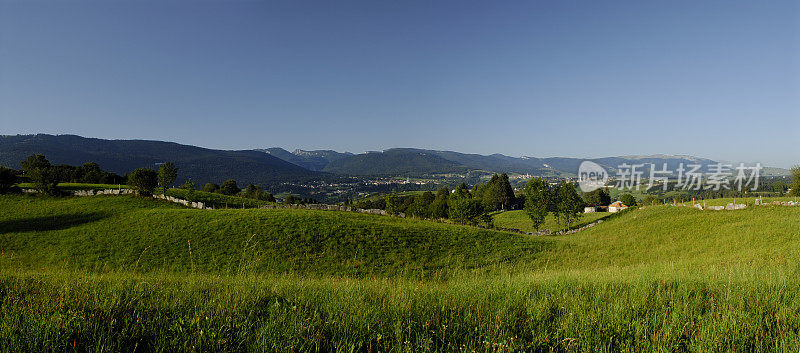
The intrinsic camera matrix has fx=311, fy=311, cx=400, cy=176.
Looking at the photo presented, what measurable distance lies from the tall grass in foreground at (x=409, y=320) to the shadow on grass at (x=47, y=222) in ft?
104

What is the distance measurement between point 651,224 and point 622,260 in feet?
51.0

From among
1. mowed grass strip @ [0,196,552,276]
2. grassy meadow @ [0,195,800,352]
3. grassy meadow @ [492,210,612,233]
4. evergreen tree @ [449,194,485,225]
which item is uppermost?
grassy meadow @ [0,195,800,352]

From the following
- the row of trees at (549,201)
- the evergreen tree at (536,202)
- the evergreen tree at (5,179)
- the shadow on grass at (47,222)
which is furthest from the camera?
the evergreen tree at (536,202)

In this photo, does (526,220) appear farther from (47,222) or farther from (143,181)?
(47,222)

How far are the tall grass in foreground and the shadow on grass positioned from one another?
1242 inches

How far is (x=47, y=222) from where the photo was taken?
2673cm

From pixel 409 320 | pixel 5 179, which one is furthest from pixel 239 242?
pixel 5 179

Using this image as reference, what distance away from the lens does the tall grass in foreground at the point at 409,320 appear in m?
2.84

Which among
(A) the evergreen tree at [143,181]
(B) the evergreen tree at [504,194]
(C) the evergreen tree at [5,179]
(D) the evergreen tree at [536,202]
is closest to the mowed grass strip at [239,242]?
(C) the evergreen tree at [5,179]

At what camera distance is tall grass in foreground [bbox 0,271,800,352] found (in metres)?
2.84

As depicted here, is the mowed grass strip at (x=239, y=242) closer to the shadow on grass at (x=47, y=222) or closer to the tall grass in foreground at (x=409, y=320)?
the shadow on grass at (x=47, y=222)

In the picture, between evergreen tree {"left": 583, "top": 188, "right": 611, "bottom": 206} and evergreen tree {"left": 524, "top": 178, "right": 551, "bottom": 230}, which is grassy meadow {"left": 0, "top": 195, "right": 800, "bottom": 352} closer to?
evergreen tree {"left": 524, "top": 178, "right": 551, "bottom": 230}

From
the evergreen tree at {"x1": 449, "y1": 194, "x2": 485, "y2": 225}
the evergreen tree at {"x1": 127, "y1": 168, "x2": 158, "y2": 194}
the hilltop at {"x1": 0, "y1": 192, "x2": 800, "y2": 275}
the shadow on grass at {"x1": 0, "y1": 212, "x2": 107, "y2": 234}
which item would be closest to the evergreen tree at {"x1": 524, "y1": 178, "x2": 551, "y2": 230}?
the evergreen tree at {"x1": 449, "y1": 194, "x2": 485, "y2": 225}

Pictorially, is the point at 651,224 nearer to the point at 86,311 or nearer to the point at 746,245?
the point at 746,245
